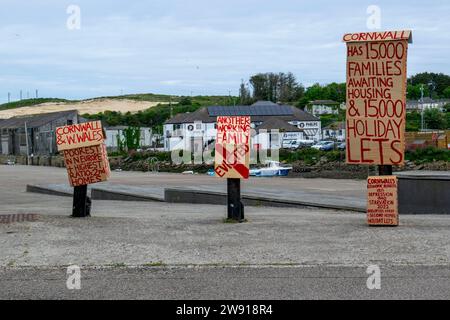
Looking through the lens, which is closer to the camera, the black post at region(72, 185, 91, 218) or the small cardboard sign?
the small cardboard sign

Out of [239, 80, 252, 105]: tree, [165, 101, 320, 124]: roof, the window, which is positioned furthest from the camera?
[239, 80, 252, 105]: tree

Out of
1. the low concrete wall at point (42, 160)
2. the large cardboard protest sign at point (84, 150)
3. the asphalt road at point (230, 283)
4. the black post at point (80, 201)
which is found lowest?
the low concrete wall at point (42, 160)

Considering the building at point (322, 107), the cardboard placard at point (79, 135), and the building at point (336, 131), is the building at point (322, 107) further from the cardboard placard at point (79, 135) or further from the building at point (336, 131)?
the cardboard placard at point (79, 135)

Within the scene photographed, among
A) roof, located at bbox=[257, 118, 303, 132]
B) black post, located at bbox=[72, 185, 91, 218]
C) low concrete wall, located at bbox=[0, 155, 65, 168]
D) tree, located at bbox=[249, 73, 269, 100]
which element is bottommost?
low concrete wall, located at bbox=[0, 155, 65, 168]

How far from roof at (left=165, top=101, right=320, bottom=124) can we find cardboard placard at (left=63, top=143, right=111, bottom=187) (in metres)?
96.6

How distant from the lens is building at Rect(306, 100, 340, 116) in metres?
169

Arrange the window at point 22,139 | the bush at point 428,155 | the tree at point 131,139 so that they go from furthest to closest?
the tree at point 131,139 < the window at point 22,139 < the bush at point 428,155

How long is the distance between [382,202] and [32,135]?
101401mm

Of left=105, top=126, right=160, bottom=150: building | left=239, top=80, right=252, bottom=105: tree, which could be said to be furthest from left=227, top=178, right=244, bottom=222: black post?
left=239, top=80, right=252, bottom=105: tree

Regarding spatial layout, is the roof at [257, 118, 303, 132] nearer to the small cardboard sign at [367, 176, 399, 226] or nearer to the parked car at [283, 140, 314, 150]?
the parked car at [283, 140, 314, 150]

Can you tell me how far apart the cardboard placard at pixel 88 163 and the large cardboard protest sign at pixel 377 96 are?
433 cm

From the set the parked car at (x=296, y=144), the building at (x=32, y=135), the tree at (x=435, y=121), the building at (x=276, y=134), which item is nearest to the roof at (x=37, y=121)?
the building at (x=32, y=135)

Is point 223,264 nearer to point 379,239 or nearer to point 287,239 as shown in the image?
point 287,239

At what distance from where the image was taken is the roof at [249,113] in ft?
378
